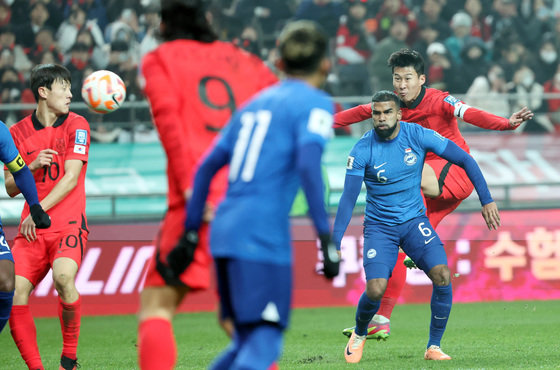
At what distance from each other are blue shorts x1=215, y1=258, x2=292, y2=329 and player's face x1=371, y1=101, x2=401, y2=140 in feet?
12.7

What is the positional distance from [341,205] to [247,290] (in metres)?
3.91

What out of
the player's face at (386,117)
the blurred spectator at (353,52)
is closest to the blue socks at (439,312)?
the player's face at (386,117)

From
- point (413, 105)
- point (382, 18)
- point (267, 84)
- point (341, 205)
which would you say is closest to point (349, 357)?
point (341, 205)

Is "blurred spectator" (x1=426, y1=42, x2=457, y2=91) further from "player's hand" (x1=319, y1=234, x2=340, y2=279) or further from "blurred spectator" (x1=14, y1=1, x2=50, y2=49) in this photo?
"player's hand" (x1=319, y1=234, x2=340, y2=279)

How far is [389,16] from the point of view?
51.2ft

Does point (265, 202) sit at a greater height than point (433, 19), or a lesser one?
lesser

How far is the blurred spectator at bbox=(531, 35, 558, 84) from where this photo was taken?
15289mm

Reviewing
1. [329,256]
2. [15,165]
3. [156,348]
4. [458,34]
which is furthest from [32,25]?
[329,256]

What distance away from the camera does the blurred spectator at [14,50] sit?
46.9 ft

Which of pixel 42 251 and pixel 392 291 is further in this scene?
pixel 392 291

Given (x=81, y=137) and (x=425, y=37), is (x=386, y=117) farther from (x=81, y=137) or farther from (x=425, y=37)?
(x=425, y=37)

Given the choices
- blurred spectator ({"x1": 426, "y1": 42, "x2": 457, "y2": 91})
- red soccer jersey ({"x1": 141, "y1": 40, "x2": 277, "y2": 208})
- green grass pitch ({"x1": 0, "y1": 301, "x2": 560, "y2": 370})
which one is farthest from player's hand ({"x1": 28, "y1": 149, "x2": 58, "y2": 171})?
blurred spectator ({"x1": 426, "y1": 42, "x2": 457, "y2": 91})

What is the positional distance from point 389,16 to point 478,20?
6.04ft

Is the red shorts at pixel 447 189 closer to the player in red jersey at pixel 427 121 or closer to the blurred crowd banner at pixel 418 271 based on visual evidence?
the player in red jersey at pixel 427 121
